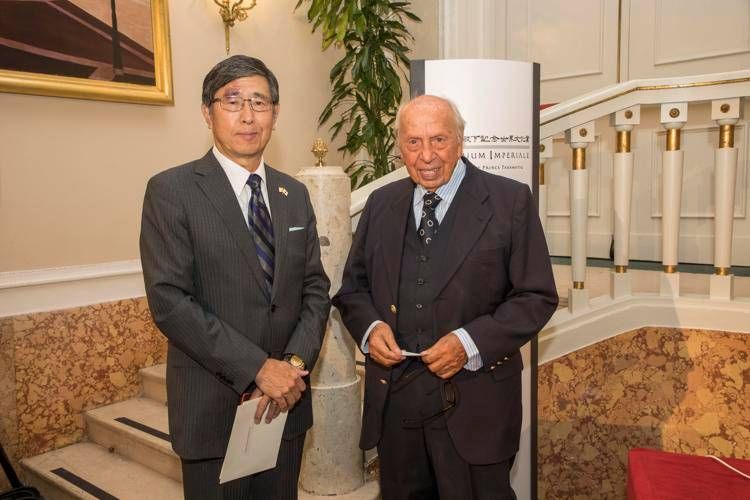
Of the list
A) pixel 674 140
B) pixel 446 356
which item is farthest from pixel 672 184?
pixel 446 356

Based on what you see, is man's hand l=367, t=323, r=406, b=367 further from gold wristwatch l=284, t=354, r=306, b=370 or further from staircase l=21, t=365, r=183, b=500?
staircase l=21, t=365, r=183, b=500

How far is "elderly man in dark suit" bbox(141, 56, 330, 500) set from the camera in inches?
52.8

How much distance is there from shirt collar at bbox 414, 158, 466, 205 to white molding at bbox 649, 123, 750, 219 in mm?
2480

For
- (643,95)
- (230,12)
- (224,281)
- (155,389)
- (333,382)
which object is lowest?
(155,389)

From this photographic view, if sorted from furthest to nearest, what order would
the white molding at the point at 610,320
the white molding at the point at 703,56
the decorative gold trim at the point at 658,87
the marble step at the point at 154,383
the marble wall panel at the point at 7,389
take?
the white molding at the point at 703,56
the marble step at the point at 154,383
the marble wall panel at the point at 7,389
the white molding at the point at 610,320
the decorative gold trim at the point at 658,87

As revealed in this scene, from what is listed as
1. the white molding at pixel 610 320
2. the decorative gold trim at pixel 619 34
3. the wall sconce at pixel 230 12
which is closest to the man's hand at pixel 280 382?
the white molding at pixel 610 320

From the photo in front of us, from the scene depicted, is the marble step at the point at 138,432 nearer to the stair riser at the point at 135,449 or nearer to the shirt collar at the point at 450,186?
the stair riser at the point at 135,449

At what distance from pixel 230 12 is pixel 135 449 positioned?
2.64 metres

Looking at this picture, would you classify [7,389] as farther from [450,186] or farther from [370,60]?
[370,60]

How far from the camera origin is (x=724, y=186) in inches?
94.0

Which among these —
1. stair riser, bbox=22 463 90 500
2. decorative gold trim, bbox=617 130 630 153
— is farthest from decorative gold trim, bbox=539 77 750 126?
stair riser, bbox=22 463 90 500

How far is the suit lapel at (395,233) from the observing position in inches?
63.4

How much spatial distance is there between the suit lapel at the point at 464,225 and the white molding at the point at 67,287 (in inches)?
87.5

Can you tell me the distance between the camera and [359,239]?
5.78 feet
